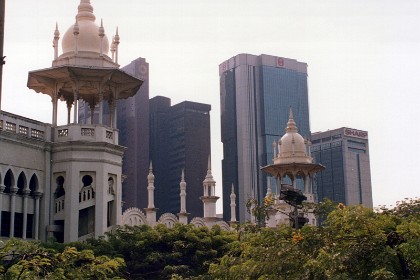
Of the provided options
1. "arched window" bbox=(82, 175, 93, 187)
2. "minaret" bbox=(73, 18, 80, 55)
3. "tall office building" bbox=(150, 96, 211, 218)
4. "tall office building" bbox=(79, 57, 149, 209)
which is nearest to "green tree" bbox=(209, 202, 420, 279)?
"arched window" bbox=(82, 175, 93, 187)

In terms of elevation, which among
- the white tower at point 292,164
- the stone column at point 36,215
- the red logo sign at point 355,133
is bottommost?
the stone column at point 36,215

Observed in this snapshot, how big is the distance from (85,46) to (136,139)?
412 feet

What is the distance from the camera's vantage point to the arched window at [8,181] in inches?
1248

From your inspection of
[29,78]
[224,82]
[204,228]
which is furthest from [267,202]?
[224,82]

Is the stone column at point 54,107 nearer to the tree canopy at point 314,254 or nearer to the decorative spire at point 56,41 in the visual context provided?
the decorative spire at point 56,41

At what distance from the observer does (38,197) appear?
3322 centimetres

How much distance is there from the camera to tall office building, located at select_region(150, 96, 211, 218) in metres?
A: 155

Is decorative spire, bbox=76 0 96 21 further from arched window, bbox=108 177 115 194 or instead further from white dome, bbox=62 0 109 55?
arched window, bbox=108 177 115 194

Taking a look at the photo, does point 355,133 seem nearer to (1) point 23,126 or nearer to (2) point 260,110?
(2) point 260,110

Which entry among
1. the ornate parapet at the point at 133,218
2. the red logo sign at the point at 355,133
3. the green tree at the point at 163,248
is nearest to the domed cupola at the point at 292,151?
the ornate parapet at the point at 133,218

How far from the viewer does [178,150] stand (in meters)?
160

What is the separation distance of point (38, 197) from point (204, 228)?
8.04 meters

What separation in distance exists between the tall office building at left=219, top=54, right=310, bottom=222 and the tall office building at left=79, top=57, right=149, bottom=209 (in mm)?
18642

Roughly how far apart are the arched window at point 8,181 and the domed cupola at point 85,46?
6452 mm
